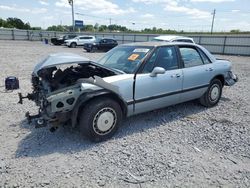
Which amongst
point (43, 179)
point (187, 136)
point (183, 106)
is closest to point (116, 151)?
point (43, 179)

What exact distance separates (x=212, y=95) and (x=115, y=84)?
285 centimetres

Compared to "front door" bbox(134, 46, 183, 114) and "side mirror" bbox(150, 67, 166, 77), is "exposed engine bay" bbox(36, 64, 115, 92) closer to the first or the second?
"front door" bbox(134, 46, 183, 114)

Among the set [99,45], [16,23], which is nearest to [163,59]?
[99,45]

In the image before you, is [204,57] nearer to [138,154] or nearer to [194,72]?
[194,72]

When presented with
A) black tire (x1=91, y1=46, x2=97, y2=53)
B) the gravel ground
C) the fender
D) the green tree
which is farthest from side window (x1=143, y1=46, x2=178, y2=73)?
A: the green tree

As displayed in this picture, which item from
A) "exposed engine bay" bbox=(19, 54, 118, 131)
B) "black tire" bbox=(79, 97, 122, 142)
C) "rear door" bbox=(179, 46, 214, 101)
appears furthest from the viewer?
"rear door" bbox=(179, 46, 214, 101)

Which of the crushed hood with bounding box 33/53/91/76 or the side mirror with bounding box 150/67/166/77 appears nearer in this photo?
the crushed hood with bounding box 33/53/91/76

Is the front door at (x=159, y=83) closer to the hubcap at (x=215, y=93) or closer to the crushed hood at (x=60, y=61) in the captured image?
the crushed hood at (x=60, y=61)

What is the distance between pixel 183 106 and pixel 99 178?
3.24m

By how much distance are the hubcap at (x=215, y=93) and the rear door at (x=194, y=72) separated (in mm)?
321

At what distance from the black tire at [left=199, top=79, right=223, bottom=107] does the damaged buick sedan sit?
3cm

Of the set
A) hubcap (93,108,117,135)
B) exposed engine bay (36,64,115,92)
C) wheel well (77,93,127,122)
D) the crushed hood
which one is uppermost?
the crushed hood

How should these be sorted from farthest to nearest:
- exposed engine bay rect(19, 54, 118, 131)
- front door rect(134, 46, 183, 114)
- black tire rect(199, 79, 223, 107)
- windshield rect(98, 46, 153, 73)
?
black tire rect(199, 79, 223, 107), windshield rect(98, 46, 153, 73), front door rect(134, 46, 183, 114), exposed engine bay rect(19, 54, 118, 131)

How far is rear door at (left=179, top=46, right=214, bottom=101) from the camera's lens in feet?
14.7
